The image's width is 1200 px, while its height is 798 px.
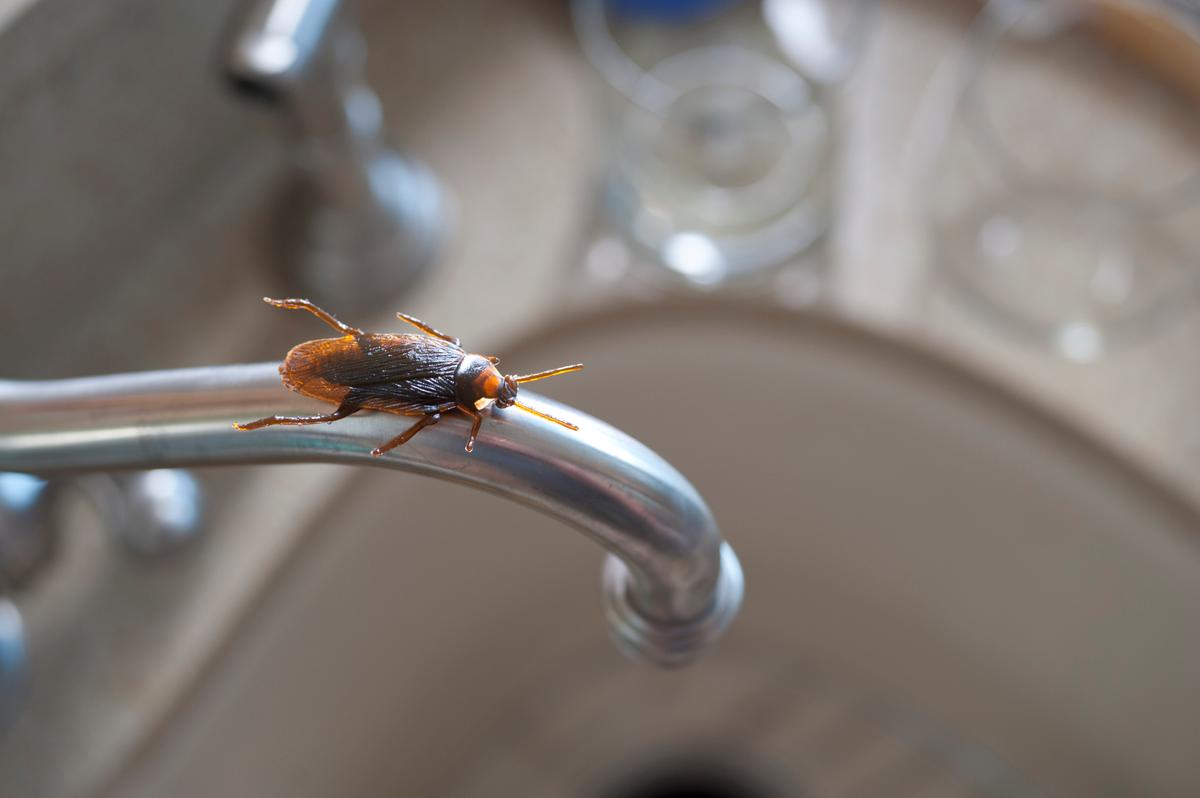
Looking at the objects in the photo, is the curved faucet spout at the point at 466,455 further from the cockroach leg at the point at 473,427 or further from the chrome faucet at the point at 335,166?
the chrome faucet at the point at 335,166

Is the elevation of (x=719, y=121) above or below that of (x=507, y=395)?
above

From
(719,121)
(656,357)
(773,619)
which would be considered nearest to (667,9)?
(719,121)

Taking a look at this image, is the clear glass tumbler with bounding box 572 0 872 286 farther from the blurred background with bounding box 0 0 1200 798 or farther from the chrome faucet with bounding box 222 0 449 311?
the chrome faucet with bounding box 222 0 449 311

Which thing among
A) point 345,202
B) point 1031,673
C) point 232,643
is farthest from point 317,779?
point 1031,673

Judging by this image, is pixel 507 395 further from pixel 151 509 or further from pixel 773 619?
pixel 773 619

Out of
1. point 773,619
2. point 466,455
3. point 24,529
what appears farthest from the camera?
point 773,619

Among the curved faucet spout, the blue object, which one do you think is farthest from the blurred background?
the curved faucet spout

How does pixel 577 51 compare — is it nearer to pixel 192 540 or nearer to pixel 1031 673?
pixel 192 540
